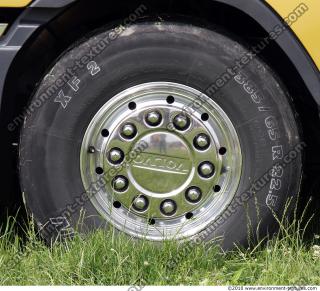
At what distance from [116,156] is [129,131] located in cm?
13

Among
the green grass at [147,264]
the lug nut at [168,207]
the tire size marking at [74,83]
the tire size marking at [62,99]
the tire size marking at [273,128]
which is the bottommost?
the green grass at [147,264]

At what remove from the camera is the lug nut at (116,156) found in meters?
3.23

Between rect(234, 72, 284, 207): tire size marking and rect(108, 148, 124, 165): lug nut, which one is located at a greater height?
rect(234, 72, 284, 207): tire size marking

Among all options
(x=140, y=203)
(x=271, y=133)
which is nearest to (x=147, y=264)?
(x=140, y=203)

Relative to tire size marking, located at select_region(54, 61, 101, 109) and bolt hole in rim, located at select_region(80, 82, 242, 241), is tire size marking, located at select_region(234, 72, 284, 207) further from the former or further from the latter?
tire size marking, located at select_region(54, 61, 101, 109)

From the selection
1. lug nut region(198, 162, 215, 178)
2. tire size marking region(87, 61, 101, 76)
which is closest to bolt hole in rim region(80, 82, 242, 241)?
lug nut region(198, 162, 215, 178)

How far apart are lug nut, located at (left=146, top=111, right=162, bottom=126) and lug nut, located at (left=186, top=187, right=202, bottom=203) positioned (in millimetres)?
345

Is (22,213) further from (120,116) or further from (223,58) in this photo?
(223,58)

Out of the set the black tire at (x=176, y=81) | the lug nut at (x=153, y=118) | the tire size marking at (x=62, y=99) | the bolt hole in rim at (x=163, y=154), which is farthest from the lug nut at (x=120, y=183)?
the tire size marking at (x=62, y=99)

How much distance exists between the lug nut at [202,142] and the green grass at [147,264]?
1.52 feet

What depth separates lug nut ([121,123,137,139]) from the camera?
3.22 meters

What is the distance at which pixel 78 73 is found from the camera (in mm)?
3189

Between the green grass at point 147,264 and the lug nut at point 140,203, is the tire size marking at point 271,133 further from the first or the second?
the lug nut at point 140,203

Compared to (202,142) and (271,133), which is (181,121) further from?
(271,133)
